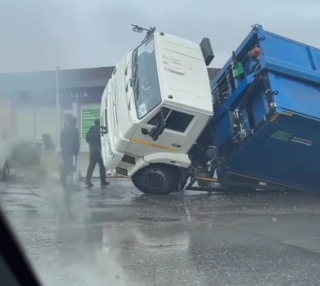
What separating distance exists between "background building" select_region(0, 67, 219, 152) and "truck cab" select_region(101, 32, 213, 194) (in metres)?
0.99

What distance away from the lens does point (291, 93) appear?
9.66 metres

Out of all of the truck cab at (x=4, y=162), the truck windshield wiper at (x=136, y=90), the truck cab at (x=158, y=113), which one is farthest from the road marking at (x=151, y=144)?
the truck cab at (x=4, y=162)

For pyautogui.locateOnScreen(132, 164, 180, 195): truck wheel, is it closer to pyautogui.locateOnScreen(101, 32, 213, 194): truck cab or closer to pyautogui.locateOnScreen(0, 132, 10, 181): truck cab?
pyautogui.locateOnScreen(101, 32, 213, 194): truck cab

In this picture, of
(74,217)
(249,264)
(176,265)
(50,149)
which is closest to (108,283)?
(176,265)

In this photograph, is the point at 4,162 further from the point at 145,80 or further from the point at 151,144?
the point at 145,80

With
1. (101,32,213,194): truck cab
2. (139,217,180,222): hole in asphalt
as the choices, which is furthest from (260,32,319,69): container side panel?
(139,217,180,222): hole in asphalt

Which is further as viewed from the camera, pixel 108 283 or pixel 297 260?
pixel 297 260

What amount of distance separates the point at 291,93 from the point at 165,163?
2.38 metres

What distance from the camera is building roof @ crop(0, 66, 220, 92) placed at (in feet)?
30.6

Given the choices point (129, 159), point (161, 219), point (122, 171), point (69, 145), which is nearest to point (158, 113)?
point (129, 159)

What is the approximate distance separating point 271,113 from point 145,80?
7.29ft

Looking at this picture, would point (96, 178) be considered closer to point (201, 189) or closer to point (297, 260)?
point (201, 189)

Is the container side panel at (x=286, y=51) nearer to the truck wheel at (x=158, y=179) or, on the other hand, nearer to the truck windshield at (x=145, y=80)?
the truck windshield at (x=145, y=80)

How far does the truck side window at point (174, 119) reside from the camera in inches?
383
